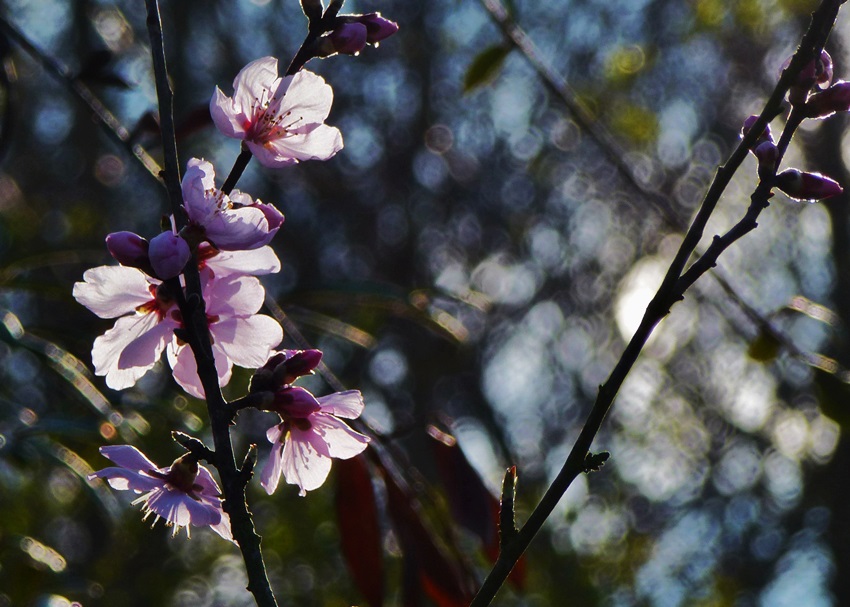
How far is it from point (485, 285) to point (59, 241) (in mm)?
3626

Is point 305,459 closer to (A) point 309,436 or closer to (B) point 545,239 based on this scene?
(A) point 309,436

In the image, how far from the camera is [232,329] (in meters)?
0.84

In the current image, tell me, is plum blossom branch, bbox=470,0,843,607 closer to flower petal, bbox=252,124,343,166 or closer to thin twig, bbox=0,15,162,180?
flower petal, bbox=252,124,343,166

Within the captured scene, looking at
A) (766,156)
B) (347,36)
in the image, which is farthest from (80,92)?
(766,156)

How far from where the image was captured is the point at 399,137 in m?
8.63

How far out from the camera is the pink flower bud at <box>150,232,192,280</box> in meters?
0.68

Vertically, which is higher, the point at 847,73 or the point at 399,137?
the point at 847,73

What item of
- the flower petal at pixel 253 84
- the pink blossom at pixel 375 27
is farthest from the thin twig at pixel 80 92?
the pink blossom at pixel 375 27

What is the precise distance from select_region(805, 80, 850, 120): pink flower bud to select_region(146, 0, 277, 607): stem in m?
0.51

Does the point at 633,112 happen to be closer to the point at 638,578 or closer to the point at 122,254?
the point at 638,578

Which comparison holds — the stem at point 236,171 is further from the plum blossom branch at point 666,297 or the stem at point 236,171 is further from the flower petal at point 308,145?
the plum blossom branch at point 666,297

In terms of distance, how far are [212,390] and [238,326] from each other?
0.15m

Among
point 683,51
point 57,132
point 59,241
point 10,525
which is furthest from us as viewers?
point 683,51

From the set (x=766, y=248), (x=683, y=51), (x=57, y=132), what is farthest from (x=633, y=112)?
(x=57, y=132)
